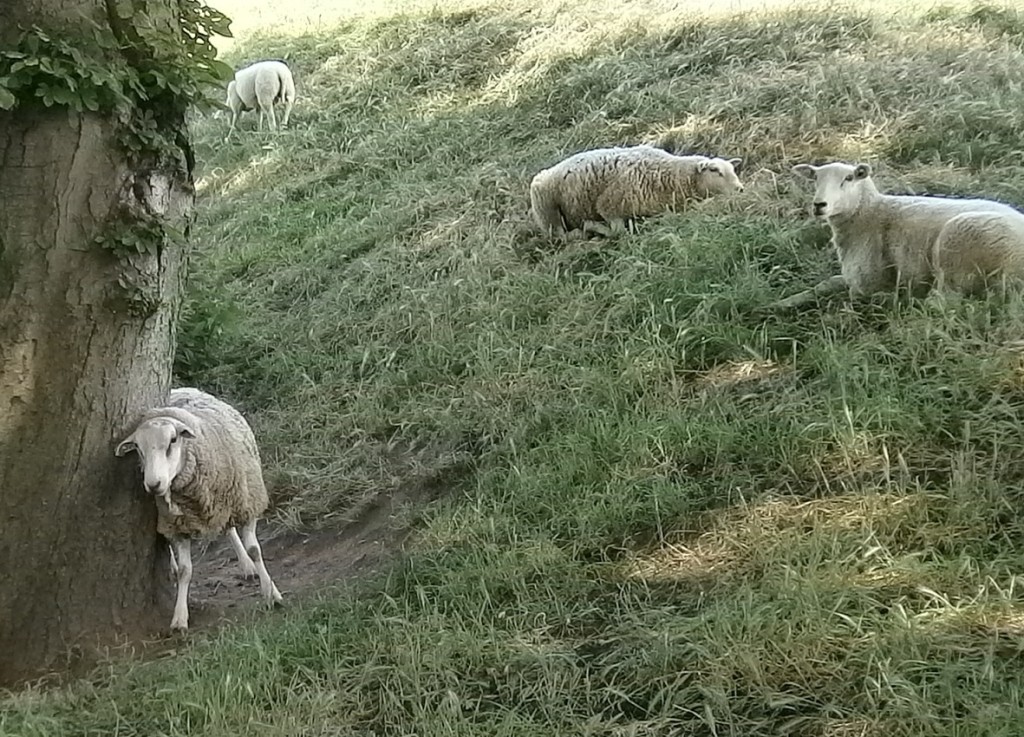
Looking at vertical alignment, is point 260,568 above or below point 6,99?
below

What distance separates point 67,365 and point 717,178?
15.5 ft

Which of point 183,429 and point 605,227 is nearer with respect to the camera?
point 183,429

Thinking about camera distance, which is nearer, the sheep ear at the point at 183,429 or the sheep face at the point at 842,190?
the sheep ear at the point at 183,429

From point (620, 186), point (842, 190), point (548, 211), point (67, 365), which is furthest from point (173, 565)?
point (620, 186)

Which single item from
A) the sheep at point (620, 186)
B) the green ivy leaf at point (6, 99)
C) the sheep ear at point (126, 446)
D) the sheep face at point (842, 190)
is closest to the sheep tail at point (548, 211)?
the sheep at point (620, 186)

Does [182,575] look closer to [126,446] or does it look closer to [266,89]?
[126,446]

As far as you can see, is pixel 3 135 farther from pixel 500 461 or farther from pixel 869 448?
pixel 869 448

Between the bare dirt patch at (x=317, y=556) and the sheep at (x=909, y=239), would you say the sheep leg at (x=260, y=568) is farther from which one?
the sheep at (x=909, y=239)

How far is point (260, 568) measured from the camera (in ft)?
16.8

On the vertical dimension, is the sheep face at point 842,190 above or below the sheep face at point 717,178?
above

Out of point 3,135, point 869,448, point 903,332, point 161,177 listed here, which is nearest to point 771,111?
point 903,332

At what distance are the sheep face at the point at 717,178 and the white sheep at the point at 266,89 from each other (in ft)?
25.4

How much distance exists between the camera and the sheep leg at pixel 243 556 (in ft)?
17.3

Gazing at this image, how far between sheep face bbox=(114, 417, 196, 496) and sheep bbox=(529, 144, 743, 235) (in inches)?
154
